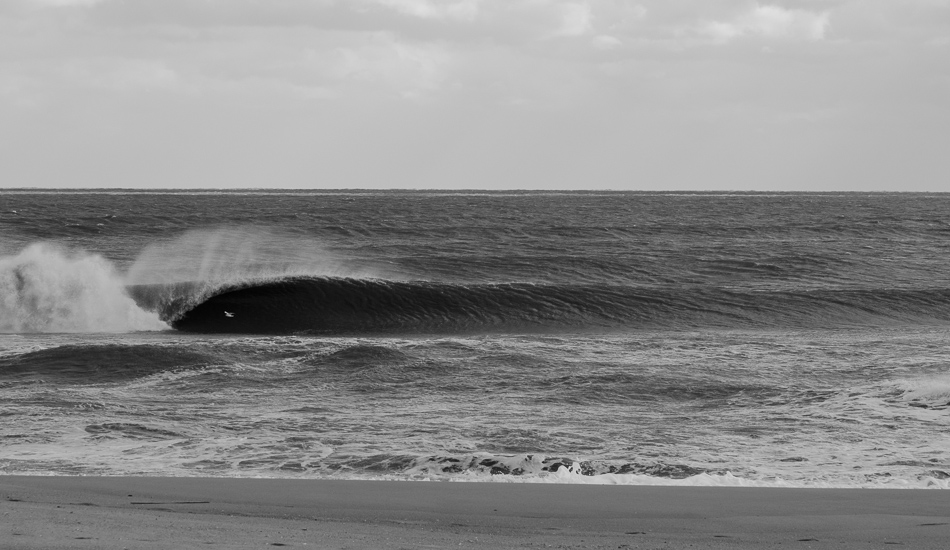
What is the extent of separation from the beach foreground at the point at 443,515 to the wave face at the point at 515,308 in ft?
43.9

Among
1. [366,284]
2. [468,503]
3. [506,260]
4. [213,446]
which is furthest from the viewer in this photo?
[506,260]

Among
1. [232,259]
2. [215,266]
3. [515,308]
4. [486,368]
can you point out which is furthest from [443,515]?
[232,259]

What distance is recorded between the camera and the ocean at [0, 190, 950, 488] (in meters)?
7.57

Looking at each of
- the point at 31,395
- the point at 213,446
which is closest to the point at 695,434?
the point at 213,446

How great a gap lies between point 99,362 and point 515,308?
34.8ft

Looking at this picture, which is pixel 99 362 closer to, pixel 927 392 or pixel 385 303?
pixel 385 303

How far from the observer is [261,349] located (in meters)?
13.7

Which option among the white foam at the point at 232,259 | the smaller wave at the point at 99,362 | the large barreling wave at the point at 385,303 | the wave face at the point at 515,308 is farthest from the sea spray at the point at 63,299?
the smaller wave at the point at 99,362

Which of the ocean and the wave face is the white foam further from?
the wave face

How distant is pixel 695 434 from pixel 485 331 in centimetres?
1110

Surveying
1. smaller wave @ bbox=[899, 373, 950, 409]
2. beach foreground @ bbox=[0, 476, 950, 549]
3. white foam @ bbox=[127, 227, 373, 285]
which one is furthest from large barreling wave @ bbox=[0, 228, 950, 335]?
beach foreground @ bbox=[0, 476, 950, 549]

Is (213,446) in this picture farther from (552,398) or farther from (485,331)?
(485,331)

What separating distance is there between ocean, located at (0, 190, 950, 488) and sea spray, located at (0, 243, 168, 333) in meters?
0.05

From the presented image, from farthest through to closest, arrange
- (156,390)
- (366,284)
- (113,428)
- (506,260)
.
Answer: (506,260) → (366,284) → (156,390) → (113,428)
